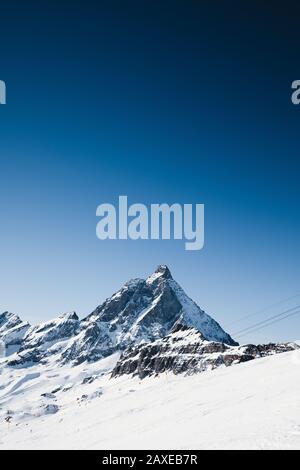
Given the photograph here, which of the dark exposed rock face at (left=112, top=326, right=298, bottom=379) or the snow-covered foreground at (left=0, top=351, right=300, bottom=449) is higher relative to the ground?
the snow-covered foreground at (left=0, top=351, right=300, bottom=449)

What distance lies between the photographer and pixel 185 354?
14688 centimetres

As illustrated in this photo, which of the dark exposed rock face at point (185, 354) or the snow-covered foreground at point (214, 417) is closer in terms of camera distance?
the snow-covered foreground at point (214, 417)

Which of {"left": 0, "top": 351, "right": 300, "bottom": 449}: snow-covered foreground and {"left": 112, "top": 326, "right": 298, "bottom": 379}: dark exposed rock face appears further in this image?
{"left": 112, "top": 326, "right": 298, "bottom": 379}: dark exposed rock face

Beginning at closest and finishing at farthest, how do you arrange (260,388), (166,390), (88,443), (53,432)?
1. (88,443)
2. (260,388)
3. (53,432)
4. (166,390)

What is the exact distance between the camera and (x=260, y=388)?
2861 cm

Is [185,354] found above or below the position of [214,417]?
below

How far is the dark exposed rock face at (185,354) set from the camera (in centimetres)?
12231

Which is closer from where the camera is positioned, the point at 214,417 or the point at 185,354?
the point at 214,417

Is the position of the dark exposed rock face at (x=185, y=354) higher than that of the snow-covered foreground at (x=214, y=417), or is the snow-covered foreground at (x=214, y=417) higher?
the snow-covered foreground at (x=214, y=417)

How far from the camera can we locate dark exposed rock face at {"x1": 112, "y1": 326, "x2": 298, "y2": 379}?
12231 cm
